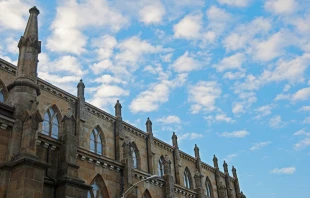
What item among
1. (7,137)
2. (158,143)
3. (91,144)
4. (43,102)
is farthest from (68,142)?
(158,143)

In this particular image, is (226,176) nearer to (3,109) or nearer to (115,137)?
(115,137)

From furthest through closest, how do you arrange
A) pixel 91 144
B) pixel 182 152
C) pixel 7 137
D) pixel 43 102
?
pixel 182 152, pixel 91 144, pixel 43 102, pixel 7 137

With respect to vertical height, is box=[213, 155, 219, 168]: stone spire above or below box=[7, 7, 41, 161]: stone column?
above

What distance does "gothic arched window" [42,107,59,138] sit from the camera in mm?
32312

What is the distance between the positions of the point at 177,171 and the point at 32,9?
27.8m

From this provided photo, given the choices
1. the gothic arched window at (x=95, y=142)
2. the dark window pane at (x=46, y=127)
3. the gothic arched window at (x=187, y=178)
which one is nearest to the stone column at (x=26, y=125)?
the dark window pane at (x=46, y=127)

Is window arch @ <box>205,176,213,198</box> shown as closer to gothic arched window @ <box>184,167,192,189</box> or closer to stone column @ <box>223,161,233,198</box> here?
stone column @ <box>223,161,233,198</box>

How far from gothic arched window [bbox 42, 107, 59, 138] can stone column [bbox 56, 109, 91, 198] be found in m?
11.1

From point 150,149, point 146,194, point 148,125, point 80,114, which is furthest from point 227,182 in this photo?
point 146,194

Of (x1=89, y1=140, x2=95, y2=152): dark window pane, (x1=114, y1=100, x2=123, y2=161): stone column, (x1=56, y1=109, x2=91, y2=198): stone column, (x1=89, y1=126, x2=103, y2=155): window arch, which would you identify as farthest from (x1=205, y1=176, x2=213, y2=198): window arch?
(x1=56, y1=109, x2=91, y2=198): stone column

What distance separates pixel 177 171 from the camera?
4441 centimetres

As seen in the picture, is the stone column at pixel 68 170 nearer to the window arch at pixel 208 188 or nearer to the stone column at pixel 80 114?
the stone column at pixel 80 114

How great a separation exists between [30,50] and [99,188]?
30.7ft

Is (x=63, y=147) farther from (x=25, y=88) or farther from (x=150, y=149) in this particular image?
(x=150, y=149)
